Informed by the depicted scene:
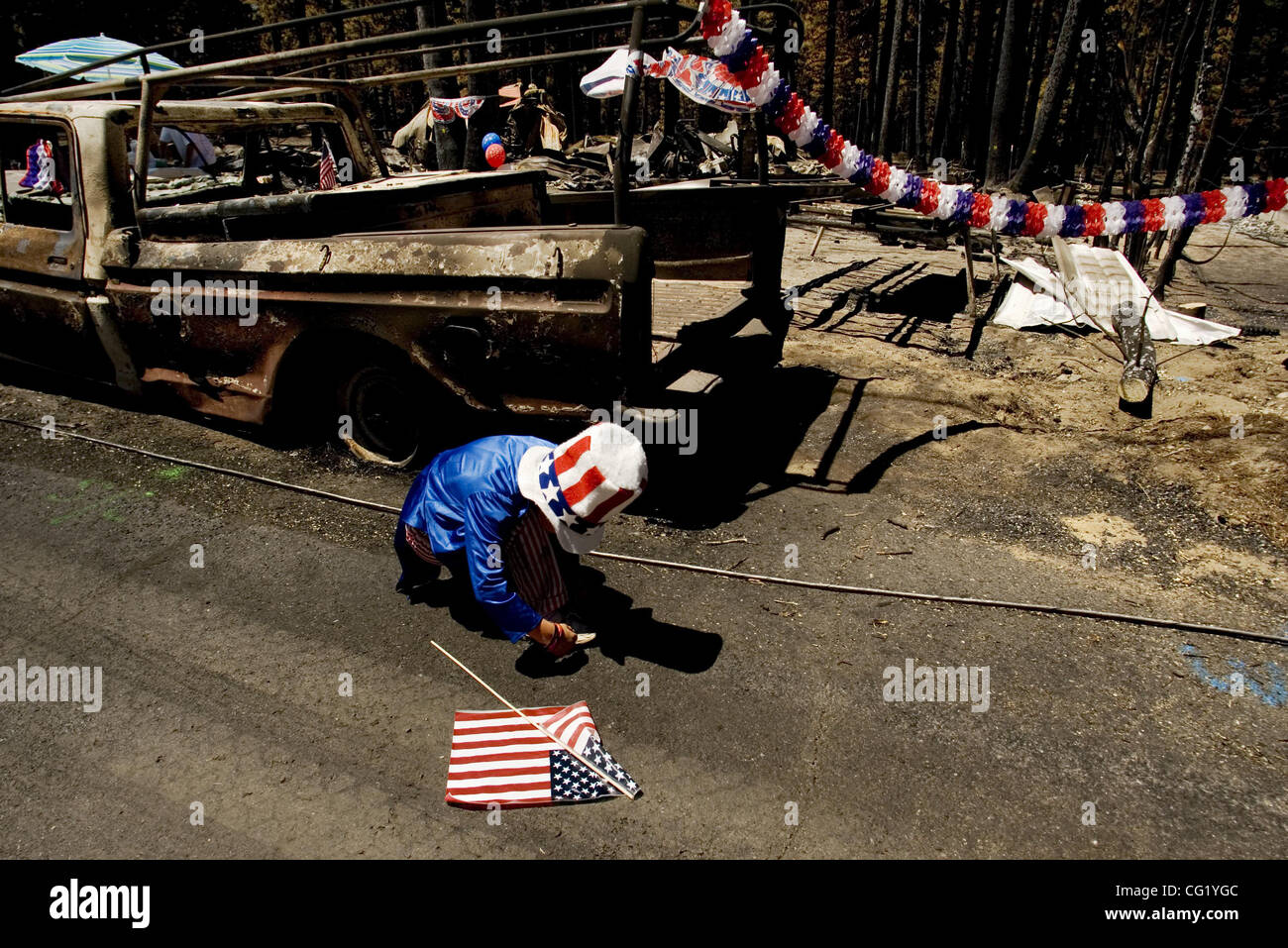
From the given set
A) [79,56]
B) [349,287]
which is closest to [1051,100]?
[349,287]

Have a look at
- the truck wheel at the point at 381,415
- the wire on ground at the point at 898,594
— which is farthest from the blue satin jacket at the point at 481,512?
the truck wheel at the point at 381,415

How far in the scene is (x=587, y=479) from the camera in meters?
2.58

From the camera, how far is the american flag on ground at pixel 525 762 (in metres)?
2.47

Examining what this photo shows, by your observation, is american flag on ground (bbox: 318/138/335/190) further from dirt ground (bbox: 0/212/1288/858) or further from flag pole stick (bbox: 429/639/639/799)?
flag pole stick (bbox: 429/639/639/799)

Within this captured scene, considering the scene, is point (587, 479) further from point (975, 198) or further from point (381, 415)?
point (975, 198)

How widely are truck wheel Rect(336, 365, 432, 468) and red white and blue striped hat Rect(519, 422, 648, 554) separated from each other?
5.72 ft

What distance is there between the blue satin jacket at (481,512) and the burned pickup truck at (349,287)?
0.72m

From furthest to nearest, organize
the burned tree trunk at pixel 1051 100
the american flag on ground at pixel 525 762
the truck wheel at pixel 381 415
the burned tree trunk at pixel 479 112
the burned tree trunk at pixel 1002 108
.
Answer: the burned tree trunk at pixel 1002 108
the burned tree trunk at pixel 1051 100
the burned tree trunk at pixel 479 112
the truck wheel at pixel 381 415
the american flag on ground at pixel 525 762

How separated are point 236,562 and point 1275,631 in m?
4.64

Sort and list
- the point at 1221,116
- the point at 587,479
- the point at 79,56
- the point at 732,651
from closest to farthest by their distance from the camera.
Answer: the point at 587,479
the point at 732,651
the point at 1221,116
the point at 79,56

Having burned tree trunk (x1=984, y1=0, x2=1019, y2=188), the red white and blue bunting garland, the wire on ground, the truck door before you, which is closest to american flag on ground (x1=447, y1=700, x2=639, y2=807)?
the wire on ground

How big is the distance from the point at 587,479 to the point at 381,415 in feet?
7.94

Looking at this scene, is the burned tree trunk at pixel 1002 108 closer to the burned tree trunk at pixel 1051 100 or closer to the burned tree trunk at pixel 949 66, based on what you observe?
the burned tree trunk at pixel 1051 100

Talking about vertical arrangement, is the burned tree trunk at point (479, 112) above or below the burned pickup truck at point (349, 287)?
above
